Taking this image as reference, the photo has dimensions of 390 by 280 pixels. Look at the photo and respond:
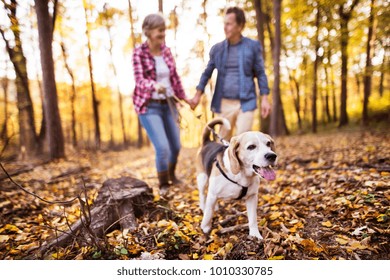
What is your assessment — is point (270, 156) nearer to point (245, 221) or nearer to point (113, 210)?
point (245, 221)

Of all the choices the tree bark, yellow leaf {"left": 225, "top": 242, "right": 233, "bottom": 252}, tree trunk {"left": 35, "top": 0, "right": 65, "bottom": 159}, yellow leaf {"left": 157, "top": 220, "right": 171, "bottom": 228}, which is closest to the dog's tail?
yellow leaf {"left": 157, "top": 220, "right": 171, "bottom": 228}

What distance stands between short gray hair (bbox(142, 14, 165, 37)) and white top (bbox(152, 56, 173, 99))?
36 centimetres

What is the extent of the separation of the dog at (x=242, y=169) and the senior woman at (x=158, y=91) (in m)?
0.89

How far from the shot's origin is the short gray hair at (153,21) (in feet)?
9.20

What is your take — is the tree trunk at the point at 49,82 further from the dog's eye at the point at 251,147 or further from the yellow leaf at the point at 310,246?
the yellow leaf at the point at 310,246

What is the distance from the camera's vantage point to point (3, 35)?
261cm

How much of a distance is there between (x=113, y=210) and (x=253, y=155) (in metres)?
1.37

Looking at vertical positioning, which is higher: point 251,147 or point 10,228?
point 251,147

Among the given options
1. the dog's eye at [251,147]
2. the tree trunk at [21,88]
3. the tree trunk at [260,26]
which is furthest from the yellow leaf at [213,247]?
the tree trunk at [260,26]

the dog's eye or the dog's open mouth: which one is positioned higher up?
the dog's eye

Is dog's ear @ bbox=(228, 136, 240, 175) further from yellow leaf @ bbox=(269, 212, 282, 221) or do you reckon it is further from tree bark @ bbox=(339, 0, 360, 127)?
tree bark @ bbox=(339, 0, 360, 127)

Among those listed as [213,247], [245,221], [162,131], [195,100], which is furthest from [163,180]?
[213,247]

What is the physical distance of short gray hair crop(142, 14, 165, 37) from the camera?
280cm

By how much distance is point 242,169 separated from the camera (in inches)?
82.0
